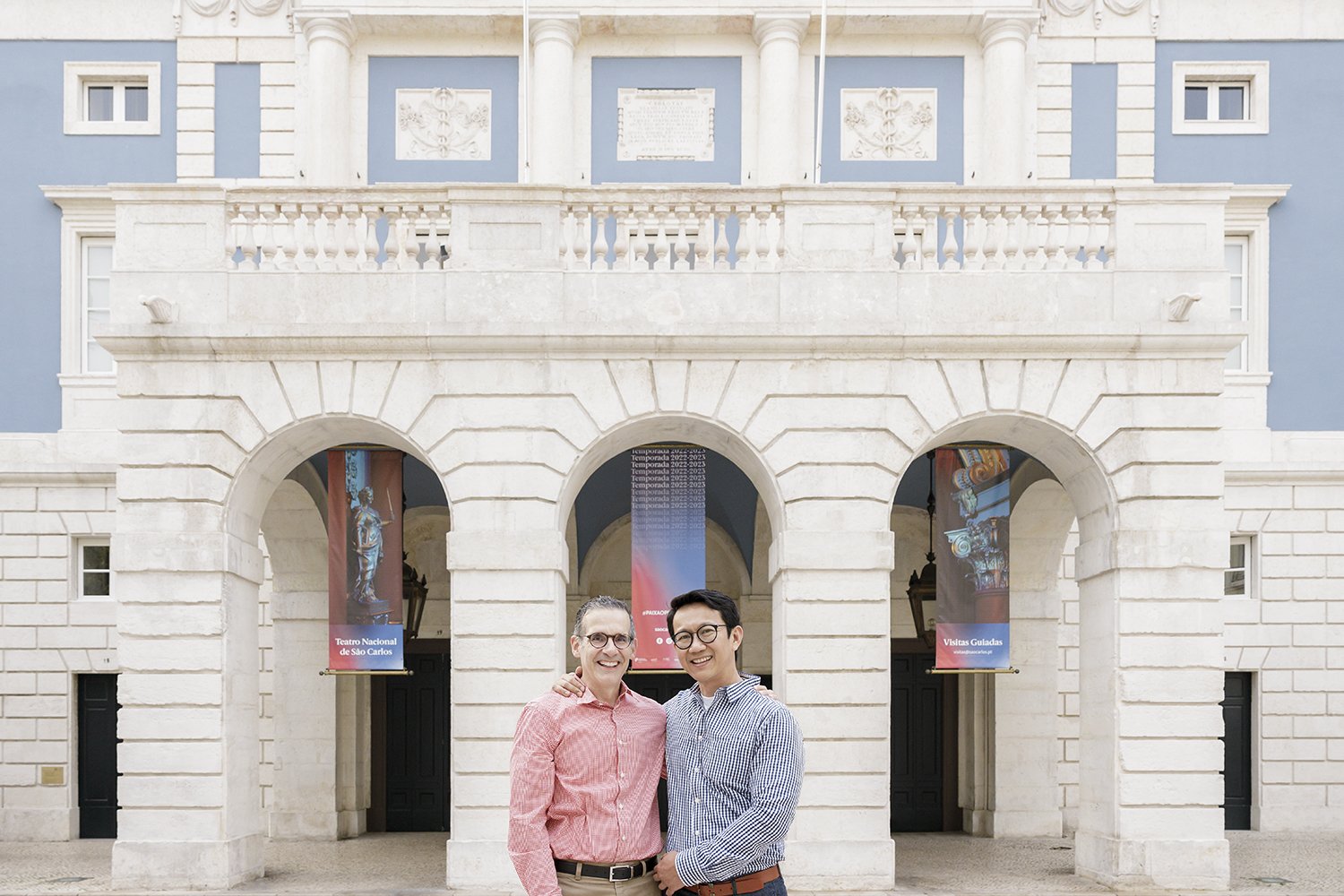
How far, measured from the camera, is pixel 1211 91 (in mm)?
22109

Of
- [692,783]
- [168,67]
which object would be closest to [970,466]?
[692,783]

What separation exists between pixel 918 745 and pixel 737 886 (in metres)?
16.3

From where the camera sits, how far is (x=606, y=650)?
6.38 metres

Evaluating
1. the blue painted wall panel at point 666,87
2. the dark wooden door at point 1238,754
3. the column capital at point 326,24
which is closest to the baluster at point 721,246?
the blue painted wall panel at point 666,87

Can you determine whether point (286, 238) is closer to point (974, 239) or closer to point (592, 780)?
point (974, 239)

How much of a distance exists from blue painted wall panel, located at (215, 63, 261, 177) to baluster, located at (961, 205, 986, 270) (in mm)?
10655

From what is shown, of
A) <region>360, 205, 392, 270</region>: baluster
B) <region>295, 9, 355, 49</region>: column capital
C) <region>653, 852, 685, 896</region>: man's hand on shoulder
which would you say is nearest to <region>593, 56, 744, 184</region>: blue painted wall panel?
<region>295, 9, 355, 49</region>: column capital

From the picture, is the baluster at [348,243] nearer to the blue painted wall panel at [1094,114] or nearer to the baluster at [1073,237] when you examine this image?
the baluster at [1073,237]

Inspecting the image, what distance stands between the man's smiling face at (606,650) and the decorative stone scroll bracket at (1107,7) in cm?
1769

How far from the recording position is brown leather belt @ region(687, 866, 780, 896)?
246 inches

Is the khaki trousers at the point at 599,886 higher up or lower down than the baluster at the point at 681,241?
lower down

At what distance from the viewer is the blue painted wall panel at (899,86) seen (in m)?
21.9

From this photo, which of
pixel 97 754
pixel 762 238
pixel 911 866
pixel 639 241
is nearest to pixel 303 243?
pixel 639 241

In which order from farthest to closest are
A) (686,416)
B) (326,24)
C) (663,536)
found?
(326,24), (663,536), (686,416)
